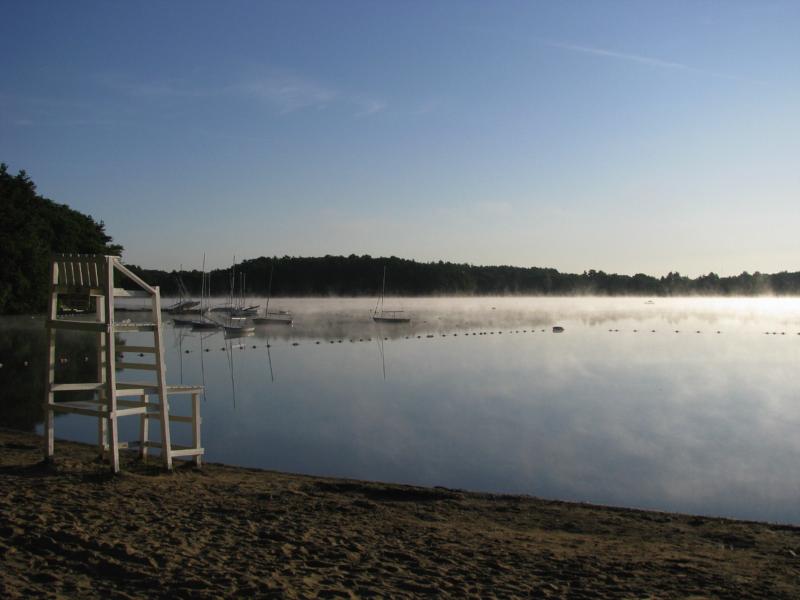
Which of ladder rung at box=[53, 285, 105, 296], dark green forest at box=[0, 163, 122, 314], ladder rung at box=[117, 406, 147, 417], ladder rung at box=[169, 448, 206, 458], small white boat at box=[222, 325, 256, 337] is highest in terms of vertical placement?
dark green forest at box=[0, 163, 122, 314]

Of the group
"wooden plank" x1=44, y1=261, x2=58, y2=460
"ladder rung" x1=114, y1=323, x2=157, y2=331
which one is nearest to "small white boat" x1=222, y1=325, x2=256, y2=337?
"wooden plank" x1=44, y1=261, x2=58, y2=460

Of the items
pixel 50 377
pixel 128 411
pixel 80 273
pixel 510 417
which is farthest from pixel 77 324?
pixel 510 417

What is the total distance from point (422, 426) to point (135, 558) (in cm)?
1207

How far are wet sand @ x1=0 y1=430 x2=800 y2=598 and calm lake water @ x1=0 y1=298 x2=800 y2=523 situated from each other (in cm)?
255

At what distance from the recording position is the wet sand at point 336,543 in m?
5.23

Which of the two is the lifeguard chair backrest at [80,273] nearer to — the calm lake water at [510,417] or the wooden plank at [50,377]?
the wooden plank at [50,377]

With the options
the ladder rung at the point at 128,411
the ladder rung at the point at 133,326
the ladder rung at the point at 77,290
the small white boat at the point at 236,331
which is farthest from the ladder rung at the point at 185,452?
the small white boat at the point at 236,331

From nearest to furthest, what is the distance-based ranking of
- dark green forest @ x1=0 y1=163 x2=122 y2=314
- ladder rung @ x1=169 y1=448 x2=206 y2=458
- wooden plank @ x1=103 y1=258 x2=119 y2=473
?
wooden plank @ x1=103 y1=258 x2=119 y2=473, ladder rung @ x1=169 y1=448 x2=206 y2=458, dark green forest @ x1=0 y1=163 x2=122 y2=314

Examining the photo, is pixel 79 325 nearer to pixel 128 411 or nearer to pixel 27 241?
pixel 128 411

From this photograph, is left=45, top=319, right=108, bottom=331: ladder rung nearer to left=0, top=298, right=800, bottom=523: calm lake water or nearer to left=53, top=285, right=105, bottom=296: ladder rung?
left=53, top=285, right=105, bottom=296: ladder rung

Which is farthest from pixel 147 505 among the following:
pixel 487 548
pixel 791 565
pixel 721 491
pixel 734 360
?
pixel 734 360

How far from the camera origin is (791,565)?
268 inches

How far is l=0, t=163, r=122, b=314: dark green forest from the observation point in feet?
163

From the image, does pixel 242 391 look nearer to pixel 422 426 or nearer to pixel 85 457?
pixel 422 426
